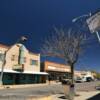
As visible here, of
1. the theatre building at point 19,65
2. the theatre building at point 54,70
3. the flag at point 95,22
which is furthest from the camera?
the theatre building at point 54,70

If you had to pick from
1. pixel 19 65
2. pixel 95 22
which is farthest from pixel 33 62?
pixel 95 22

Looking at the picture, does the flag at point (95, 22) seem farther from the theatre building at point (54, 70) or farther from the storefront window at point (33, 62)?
the theatre building at point (54, 70)

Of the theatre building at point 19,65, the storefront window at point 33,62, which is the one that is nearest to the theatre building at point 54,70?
the theatre building at point 19,65

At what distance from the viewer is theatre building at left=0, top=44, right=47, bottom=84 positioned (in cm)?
5425

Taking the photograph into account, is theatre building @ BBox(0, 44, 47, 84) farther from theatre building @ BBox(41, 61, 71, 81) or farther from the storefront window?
theatre building @ BBox(41, 61, 71, 81)

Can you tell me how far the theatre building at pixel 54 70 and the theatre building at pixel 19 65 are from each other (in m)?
4.50

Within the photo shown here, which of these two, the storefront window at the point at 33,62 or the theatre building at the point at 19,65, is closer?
the theatre building at the point at 19,65

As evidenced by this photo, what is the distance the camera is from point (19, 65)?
182 ft

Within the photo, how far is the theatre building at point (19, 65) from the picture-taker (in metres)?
54.2

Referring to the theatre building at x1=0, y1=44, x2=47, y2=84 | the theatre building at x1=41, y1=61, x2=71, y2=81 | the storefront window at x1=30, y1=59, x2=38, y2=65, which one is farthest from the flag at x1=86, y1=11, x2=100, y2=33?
the theatre building at x1=41, y1=61, x2=71, y2=81

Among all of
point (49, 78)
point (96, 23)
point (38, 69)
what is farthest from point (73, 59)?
point (49, 78)

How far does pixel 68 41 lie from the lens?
26750 mm

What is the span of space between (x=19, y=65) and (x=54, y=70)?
73.8 ft

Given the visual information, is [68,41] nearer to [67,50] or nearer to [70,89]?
[67,50]
